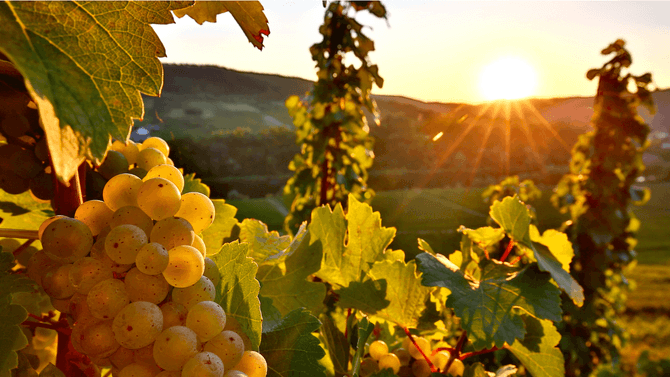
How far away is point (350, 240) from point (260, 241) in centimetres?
14

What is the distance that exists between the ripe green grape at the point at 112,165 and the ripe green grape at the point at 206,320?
0.60 ft

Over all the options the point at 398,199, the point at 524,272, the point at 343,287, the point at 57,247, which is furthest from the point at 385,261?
the point at 398,199

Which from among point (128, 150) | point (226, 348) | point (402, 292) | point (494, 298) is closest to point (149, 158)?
point (128, 150)

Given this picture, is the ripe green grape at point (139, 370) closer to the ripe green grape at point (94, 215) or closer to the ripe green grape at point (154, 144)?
the ripe green grape at point (94, 215)

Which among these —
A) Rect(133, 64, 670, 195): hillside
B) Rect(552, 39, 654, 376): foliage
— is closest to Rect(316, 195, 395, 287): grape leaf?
Rect(552, 39, 654, 376): foliage

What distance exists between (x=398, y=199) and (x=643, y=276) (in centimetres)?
952

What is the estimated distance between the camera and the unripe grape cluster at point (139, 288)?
38 centimetres

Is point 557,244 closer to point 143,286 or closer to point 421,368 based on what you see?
point 421,368

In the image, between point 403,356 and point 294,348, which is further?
point 403,356

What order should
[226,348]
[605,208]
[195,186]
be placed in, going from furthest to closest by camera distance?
[605,208] < [195,186] < [226,348]

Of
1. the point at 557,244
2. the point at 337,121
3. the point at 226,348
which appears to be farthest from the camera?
the point at 337,121

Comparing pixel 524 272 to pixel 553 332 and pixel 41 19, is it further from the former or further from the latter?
pixel 41 19

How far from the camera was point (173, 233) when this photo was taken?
41 centimetres

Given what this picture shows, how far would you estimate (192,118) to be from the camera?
59.7 ft
